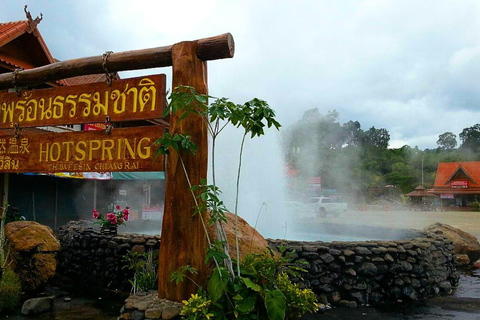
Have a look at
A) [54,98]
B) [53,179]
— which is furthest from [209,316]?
[53,179]

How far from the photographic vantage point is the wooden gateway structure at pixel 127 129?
4070 mm

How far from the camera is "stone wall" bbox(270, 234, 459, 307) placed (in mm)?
6176

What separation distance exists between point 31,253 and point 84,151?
2978 mm

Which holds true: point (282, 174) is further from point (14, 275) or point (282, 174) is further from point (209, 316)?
point (209, 316)

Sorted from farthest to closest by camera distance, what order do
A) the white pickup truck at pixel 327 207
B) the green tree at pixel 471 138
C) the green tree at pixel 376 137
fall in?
the green tree at pixel 376 137 < the green tree at pixel 471 138 < the white pickup truck at pixel 327 207

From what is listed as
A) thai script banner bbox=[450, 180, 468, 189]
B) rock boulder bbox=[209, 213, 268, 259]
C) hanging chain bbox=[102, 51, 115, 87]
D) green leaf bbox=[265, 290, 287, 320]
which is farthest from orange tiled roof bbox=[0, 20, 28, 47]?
thai script banner bbox=[450, 180, 468, 189]

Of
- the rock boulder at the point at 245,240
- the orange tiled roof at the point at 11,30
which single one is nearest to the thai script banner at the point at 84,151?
the rock boulder at the point at 245,240

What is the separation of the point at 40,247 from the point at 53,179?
35.1 ft

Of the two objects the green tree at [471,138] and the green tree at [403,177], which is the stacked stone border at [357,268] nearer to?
the green tree at [403,177]

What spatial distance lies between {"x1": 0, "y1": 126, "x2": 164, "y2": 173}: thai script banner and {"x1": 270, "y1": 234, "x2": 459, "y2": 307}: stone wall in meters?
3.00

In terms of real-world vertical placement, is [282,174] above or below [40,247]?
above

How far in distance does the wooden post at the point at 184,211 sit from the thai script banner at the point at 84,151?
0.33m

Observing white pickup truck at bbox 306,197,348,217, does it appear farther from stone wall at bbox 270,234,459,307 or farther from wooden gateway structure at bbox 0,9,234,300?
wooden gateway structure at bbox 0,9,234,300

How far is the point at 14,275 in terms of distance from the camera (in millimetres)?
5898
